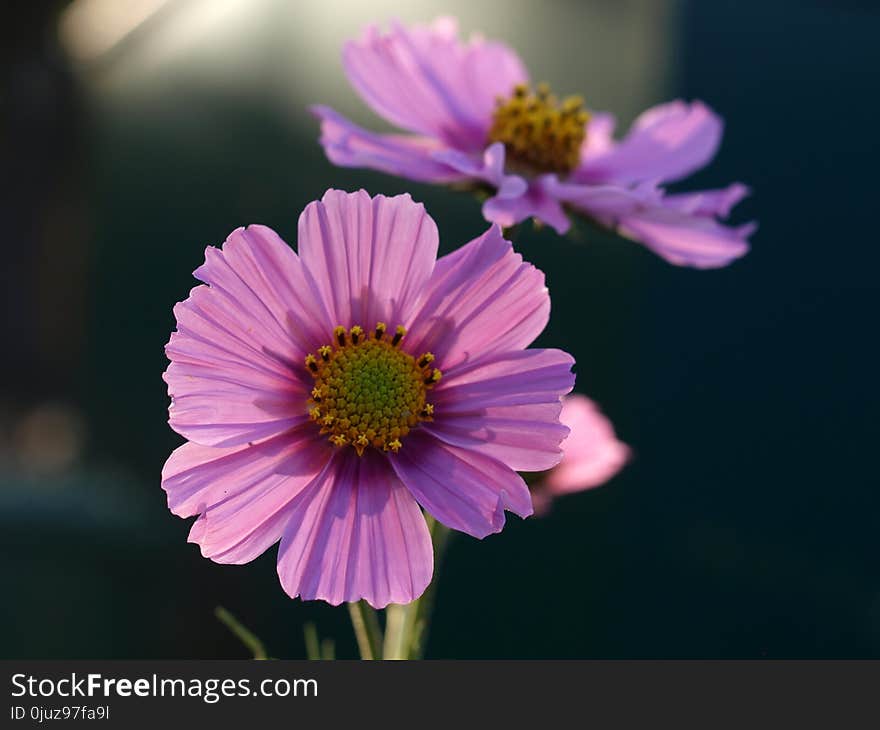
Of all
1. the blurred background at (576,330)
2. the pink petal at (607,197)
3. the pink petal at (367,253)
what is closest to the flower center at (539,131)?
the pink petal at (607,197)

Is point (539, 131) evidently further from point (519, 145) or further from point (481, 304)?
point (481, 304)

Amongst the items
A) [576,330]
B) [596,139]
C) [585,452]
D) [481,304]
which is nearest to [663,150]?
[596,139]

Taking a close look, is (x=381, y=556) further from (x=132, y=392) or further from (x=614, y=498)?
(x=132, y=392)

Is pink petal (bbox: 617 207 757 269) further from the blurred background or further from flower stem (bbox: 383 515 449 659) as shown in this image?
the blurred background

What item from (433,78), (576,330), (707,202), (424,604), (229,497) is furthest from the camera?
(576,330)

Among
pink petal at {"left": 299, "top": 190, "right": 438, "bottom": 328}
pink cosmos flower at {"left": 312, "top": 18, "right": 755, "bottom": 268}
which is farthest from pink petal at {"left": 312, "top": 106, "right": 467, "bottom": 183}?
pink petal at {"left": 299, "top": 190, "right": 438, "bottom": 328}

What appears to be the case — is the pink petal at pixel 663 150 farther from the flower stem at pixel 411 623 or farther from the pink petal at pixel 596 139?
the flower stem at pixel 411 623
